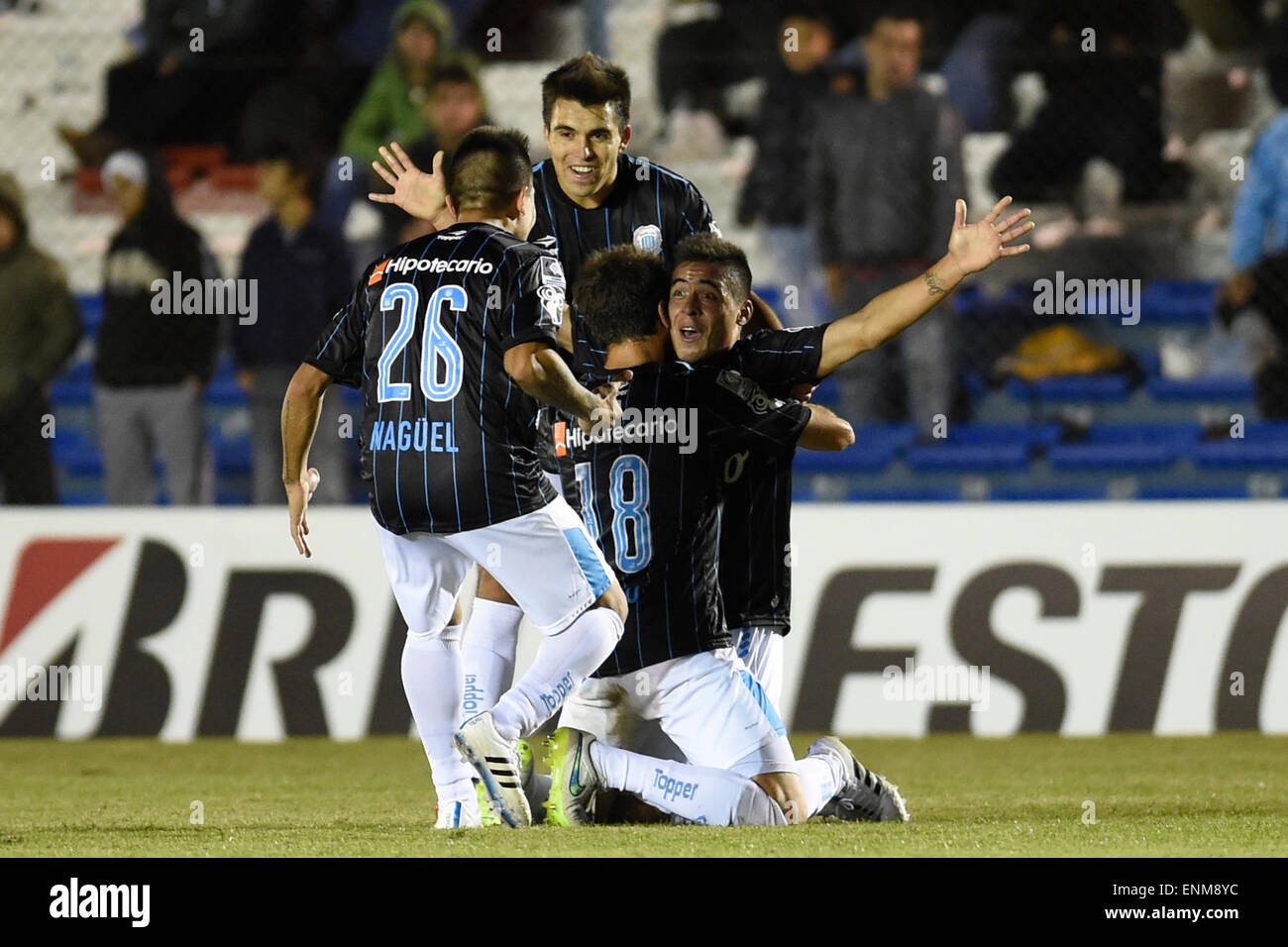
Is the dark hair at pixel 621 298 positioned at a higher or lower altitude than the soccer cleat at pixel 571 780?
higher

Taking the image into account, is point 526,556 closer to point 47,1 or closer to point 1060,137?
point 1060,137

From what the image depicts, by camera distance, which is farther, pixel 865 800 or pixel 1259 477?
pixel 1259 477

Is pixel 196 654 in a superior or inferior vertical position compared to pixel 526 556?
inferior

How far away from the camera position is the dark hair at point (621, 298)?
5.34 metres

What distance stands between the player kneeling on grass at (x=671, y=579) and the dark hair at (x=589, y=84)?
0.70 metres

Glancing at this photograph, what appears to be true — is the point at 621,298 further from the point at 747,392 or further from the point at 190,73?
the point at 190,73

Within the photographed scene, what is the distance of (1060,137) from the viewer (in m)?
10.4

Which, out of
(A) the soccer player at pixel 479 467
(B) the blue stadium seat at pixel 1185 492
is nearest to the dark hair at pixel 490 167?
(A) the soccer player at pixel 479 467

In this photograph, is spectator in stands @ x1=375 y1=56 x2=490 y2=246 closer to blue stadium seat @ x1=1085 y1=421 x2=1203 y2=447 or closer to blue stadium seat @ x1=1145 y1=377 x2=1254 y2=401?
blue stadium seat @ x1=1085 y1=421 x2=1203 y2=447

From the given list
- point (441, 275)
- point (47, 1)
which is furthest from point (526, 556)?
point (47, 1)

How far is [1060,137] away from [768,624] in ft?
18.4

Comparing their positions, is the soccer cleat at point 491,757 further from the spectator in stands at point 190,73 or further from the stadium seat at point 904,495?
the spectator in stands at point 190,73

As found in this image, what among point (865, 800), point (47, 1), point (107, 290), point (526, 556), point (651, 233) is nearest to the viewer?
point (526, 556)
